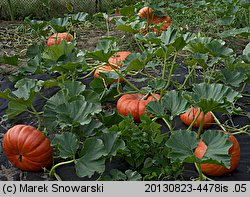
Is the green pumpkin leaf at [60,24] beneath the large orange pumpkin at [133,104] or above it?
above

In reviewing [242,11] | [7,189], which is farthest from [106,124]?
[242,11]

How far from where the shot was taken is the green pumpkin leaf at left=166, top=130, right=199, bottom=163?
2076 millimetres

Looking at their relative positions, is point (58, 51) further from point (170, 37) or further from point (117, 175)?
point (117, 175)

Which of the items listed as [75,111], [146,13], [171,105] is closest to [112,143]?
[75,111]

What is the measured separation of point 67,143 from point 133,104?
0.81 metres

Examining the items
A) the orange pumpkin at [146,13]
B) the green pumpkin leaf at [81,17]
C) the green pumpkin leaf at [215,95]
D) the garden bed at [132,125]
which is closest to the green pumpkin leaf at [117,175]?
the garden bed at [132,125]

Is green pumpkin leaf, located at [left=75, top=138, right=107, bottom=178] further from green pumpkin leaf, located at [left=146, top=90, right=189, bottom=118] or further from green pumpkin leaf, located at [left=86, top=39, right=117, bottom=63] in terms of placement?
green pumpkin leaf, located at [left=86, top=39, right=117, bottom=63]

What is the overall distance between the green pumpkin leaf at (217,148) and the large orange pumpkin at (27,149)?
2.86 ft

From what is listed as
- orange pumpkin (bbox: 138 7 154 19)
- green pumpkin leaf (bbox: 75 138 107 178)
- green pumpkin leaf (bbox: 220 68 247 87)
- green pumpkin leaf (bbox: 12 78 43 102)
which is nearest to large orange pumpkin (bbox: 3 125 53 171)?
green pumpkin leaf (bbox: 12 78 43 102)

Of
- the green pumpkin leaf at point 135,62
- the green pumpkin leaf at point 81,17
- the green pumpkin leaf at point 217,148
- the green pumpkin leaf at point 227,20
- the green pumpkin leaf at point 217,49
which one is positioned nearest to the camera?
the green pumpkin leaf at point 217,148

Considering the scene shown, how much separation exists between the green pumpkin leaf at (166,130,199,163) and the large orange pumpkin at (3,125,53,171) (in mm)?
707

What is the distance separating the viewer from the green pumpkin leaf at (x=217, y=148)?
201cm

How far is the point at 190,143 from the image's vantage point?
2.11 metres

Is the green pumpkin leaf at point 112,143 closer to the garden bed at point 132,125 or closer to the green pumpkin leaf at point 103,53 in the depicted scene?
the garden bed at point 132,125
